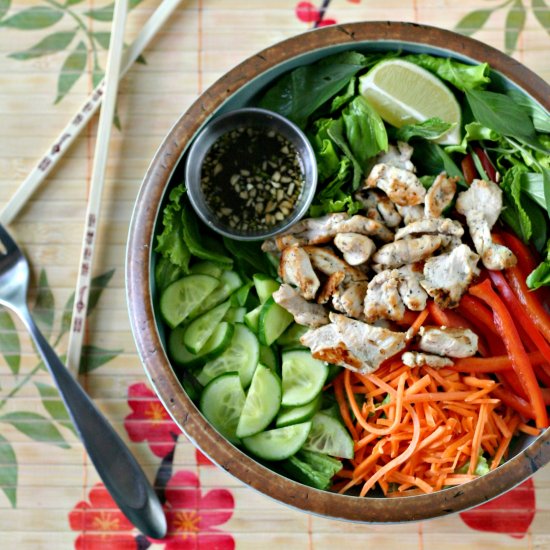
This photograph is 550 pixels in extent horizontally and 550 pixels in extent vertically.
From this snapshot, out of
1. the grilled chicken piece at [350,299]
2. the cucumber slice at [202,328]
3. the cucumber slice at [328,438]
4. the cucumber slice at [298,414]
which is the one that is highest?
the grilled chicken piece at [350,299]

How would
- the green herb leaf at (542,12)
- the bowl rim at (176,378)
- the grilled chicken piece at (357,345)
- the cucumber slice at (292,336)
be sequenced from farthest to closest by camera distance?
the green herb leaf at (542,12) → the cucumber slice at (292,336) → the grilled chicken piece at (357,345) → the bowl rim at (176,378)

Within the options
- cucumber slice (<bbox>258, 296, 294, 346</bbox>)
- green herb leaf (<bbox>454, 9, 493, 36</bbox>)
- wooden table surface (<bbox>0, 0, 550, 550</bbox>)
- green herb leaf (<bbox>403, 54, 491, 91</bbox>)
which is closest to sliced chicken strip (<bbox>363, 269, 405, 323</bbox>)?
cucumber slice (<bbox>258, 296, 294, 346</bbox>)

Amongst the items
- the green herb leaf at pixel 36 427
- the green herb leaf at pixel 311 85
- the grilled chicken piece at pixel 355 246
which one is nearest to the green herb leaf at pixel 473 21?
the green herb leaf at pixel 311 85

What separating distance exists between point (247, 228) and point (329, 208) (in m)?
0.36

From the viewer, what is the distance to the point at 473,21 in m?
3.22

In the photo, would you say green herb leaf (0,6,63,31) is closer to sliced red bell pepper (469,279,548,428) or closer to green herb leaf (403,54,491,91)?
green herb leaf (403,54,491,91)

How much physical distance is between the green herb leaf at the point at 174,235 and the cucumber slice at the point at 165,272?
0.02 m

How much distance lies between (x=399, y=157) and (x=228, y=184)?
2.39 feet

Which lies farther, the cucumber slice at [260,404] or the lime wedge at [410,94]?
the lime wedge at [410,94]

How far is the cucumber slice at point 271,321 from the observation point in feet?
9.36

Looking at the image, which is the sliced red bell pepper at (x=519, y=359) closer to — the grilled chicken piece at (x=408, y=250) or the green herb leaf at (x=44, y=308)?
the grilled chicken piece at (x=408, y=250)

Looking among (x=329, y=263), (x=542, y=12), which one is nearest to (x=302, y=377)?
(x=329, y=263)

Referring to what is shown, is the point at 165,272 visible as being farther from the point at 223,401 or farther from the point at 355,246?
the point at 355,246

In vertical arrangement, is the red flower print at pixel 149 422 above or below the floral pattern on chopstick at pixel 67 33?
below
